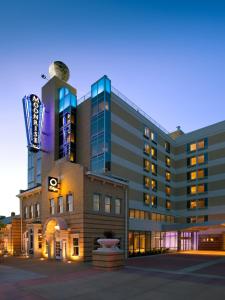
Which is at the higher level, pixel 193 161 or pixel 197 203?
pixel 193 161

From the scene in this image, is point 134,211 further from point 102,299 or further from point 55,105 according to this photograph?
point 102,299

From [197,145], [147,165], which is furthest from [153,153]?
[197,145]

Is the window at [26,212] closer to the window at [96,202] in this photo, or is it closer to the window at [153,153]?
the window at [96,202]

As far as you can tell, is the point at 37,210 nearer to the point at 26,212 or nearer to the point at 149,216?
the point at 26,212

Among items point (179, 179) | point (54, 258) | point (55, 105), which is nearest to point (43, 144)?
point (55, 105)

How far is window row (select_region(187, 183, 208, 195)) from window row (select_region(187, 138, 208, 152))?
710 centimetres

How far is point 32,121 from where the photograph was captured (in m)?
43.7

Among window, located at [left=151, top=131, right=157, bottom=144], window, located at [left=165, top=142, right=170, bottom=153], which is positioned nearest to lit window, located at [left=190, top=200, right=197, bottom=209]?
window, located at [left=165, top=142, right=170, bottom=153]

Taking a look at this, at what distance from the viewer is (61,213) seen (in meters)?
32.6

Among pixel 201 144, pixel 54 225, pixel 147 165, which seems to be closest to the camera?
pixel 54 225

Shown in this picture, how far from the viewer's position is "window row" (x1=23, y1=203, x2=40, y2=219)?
4028 cm

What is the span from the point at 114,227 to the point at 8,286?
1797 cm

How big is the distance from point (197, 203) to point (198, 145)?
11239 millimetres

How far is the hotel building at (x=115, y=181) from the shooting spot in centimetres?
3152
